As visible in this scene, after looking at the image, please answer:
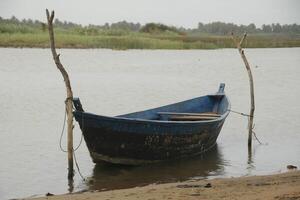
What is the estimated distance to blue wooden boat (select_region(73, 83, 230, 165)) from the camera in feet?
31.8

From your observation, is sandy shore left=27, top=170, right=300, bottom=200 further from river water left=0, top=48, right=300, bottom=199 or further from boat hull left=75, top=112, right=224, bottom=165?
boat hull left=75, top=112, right=224, bottom=165

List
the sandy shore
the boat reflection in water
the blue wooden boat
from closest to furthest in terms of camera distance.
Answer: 1. the sandy shore
2. the boat reflection in water
3. the blue wooden boat

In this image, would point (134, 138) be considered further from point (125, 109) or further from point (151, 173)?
point (125, 109)

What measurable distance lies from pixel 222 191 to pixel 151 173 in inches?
118

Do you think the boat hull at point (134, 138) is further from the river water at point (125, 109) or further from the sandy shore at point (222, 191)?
the sandy shore at point (222, 191)

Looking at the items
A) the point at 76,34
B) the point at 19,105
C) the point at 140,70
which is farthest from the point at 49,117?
the point at 76,34

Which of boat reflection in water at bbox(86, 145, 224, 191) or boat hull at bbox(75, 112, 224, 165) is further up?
boat hull at bbox(75, 112, 224, 165)

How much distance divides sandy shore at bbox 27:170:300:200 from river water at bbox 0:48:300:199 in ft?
4.77

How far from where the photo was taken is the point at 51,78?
30.0m

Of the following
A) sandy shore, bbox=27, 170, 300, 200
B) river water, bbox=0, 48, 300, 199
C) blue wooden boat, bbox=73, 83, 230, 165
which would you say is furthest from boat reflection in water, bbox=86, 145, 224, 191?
sandy shore, bbox=27, 170, 300, 200

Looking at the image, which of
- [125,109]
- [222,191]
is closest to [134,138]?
[222,191]

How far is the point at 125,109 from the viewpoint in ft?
62.3

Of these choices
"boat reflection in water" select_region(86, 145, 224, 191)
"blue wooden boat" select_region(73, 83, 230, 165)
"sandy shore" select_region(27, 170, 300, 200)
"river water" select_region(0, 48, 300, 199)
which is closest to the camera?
"sandy shore" select_region(27, 170, 300, 200)

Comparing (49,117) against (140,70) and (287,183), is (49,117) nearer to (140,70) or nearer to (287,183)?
(287,183)
